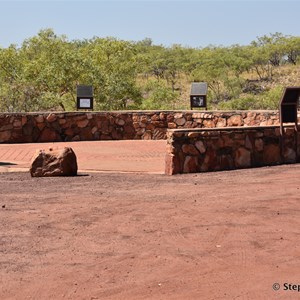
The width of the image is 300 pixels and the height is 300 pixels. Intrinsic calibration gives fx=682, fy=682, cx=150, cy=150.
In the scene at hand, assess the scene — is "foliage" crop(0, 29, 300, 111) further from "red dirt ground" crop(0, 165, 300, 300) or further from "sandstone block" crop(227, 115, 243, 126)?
"red dirt ground" crop(0, 165, 300, 300)

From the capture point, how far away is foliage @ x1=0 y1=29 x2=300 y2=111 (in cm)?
3000

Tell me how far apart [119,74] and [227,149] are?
22305 millimetres

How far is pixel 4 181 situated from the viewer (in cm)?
1065

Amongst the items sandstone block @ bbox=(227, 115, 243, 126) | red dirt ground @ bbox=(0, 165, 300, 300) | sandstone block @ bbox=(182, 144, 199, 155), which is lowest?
red dirt ground @ bbox=(0, 165, 300, 300)

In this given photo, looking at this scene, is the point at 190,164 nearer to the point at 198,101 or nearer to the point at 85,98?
the point at 198,101

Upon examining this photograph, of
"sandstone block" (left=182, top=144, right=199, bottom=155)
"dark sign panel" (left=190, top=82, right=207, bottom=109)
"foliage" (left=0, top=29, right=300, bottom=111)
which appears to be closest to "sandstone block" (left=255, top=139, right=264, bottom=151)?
"sandstone block" (left=182, top=144, right=199, bottom=155)

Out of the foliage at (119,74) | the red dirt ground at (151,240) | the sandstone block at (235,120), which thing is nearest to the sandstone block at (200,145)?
the red dirt ground at (151,240)

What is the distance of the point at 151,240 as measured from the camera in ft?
20.5

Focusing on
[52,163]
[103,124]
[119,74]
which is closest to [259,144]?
[52,163]

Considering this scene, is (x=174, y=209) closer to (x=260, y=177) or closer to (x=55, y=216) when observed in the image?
(x=55, y=216)

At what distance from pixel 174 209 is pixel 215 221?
81 centimetres

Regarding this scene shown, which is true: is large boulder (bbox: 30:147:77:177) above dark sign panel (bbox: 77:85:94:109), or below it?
below

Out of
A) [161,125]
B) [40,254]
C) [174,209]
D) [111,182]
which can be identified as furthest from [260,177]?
[161,125]

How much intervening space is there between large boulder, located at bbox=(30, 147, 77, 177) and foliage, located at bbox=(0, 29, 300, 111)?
15.1 m
